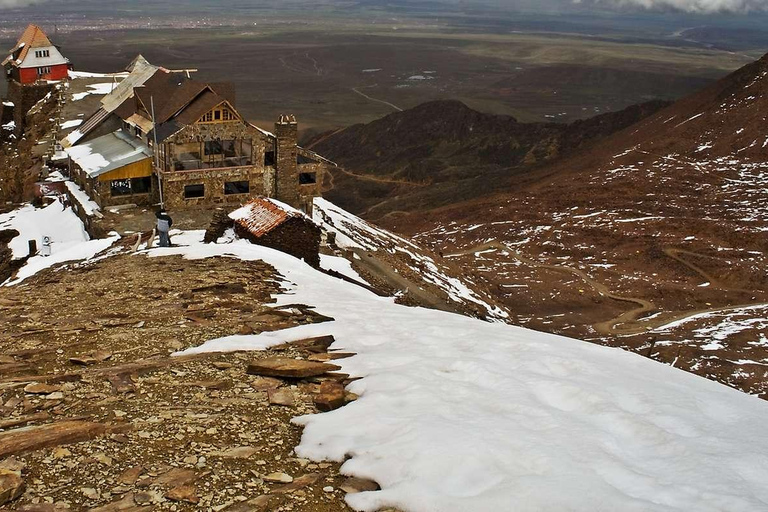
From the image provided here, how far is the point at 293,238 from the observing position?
69.8 ft

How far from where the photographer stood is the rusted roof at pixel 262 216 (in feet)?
69.4

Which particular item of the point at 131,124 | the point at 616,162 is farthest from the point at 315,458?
the point at 616,162

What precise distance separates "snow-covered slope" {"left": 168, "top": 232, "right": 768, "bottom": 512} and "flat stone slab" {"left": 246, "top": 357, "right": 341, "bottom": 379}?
417 millimetres

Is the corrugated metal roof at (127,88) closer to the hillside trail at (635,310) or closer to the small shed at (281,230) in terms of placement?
the small shed at (281,230)

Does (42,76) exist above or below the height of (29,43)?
below

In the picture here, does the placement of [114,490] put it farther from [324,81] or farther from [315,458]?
[324,81]

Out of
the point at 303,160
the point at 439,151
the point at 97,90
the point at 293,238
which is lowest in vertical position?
the point at 439,151

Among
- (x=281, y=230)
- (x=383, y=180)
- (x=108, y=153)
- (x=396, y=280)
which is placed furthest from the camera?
(x=383, y=180)

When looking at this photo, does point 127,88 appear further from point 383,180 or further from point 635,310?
point 383,180

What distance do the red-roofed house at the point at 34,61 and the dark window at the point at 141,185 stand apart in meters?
30.3

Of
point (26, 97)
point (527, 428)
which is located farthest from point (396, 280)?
point (26, 97)

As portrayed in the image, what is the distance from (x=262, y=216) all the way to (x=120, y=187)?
460 inches

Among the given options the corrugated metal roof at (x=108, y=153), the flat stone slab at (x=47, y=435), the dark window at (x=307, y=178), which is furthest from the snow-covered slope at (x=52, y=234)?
the flat stone slab at (x=47, y=435)

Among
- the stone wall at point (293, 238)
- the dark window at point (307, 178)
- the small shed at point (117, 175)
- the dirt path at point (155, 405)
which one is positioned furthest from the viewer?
the dark window at point (307, 178)
